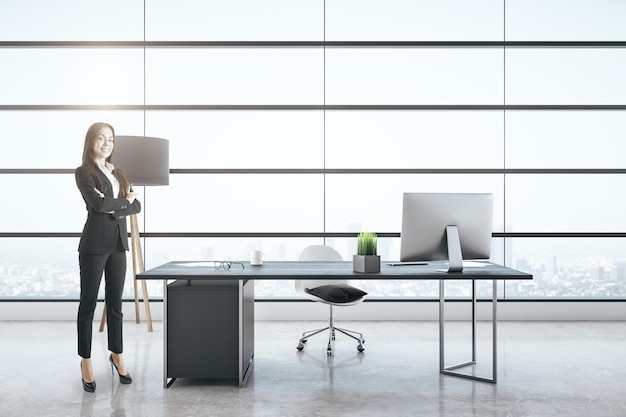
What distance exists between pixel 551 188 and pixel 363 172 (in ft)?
6.19

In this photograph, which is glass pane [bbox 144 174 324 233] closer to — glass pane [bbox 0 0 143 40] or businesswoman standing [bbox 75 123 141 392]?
Answer: glass pane [bbox 0 0 143 40]

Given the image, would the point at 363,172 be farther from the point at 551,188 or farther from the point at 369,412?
the point at 369,412

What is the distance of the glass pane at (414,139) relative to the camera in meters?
5.09

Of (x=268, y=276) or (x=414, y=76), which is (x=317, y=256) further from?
(x=414, y=76)

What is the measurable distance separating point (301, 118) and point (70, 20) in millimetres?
2498

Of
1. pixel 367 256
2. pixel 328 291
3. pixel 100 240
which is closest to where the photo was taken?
pixel 100 240

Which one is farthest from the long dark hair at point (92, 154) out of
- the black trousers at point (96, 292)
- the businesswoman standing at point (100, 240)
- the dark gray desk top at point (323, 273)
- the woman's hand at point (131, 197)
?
the dark gray desk top at point (323, 273)

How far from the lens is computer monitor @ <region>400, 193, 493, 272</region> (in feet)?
9.93

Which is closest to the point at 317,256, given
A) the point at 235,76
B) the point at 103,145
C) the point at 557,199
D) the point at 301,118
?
the point at 301,118

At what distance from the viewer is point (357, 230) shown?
512 cm

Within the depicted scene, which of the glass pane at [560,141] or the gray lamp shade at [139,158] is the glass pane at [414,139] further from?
the gray lamp shade at [139,158]

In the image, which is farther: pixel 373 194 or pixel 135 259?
pixel 373 194

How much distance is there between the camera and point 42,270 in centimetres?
514

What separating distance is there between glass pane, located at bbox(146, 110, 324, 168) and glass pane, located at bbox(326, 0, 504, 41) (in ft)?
3.02
